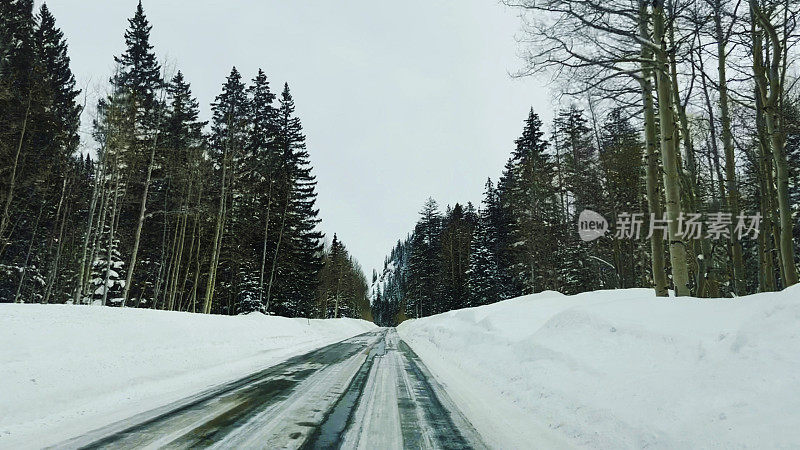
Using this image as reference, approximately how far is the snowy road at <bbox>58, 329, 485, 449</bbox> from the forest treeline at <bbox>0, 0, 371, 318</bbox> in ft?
47.7

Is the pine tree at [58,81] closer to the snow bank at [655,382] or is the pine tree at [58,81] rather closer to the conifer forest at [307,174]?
the conifer forest at [307,174]

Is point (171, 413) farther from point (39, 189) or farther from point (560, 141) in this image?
point (560, 141)

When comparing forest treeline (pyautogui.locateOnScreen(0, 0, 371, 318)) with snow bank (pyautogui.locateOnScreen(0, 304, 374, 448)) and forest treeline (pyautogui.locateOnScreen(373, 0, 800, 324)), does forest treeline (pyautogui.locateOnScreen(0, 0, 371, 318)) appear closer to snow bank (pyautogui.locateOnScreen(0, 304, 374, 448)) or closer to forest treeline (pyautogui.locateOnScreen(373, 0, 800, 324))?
snow bank (pyautogui.locateOnScreen(0, 304, 374, 448))

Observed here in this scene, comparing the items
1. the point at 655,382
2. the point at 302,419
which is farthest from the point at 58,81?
the point at 655,382

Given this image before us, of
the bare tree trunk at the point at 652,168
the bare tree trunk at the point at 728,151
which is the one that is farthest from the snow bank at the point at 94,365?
the bare tree trunk at the point at 728,151

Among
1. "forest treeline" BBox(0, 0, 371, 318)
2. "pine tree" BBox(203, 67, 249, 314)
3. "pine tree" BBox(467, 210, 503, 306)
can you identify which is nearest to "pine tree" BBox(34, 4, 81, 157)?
"forest treeline" BBox(0, 0, 371, 318)

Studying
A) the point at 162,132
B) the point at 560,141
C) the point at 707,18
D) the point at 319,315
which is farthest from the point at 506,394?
the point at 319,315

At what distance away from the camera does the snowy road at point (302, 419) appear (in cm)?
377

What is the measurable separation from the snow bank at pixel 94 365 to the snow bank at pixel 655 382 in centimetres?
434

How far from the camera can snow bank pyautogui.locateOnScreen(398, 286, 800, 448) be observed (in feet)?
10.7

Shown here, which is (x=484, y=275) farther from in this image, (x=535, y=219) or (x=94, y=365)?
(x=94, y=365)

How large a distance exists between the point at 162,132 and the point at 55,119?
546 cm

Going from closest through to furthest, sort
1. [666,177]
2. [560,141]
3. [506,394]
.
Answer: [506,394]
[666,177]
[560,141]

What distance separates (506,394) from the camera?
6.07 metres
